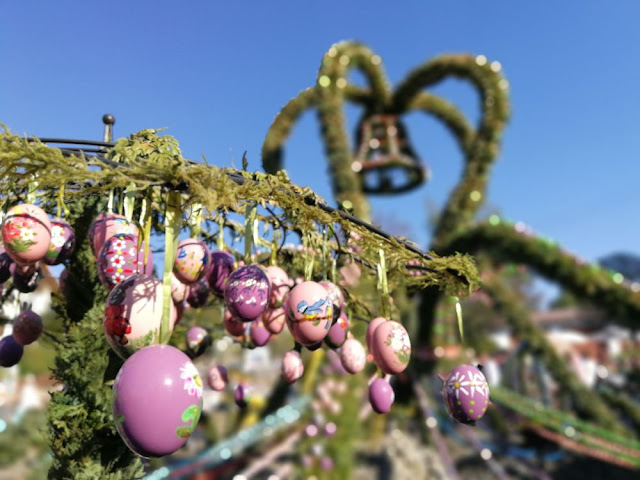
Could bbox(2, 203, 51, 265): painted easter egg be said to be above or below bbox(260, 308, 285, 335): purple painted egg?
above

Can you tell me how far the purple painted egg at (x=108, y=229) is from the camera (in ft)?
4.81

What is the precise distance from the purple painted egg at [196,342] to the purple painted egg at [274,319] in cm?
47

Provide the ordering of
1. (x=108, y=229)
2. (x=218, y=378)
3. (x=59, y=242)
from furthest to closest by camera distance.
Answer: (x=218, y=378)
(x=59, y=242)
(x=108, y=229)

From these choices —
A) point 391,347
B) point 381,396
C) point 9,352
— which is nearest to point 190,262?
point 391,347

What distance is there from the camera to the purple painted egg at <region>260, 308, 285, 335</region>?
76.3 inches

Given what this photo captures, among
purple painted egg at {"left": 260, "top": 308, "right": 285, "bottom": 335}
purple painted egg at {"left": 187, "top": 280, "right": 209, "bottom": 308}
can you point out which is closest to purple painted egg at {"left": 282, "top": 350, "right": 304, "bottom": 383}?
purple painted egg at {"left": 260, "top": 308, "right": 285, "bottom": 335}

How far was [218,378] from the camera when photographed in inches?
96.7

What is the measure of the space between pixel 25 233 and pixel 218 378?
1.38m

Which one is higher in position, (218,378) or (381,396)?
(218,378)

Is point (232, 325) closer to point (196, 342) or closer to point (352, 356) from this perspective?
point (196, 342)

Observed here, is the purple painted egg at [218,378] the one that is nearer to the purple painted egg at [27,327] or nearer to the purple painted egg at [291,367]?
the purple painted egg at [291,367]

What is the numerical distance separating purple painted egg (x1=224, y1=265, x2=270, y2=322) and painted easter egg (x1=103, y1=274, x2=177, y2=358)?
26 cm

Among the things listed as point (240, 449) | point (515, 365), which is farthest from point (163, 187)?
point (515, 365)

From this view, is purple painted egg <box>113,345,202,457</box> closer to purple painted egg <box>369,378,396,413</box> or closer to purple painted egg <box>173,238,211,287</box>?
purple painted egg <box>173,238,211,287</box>
